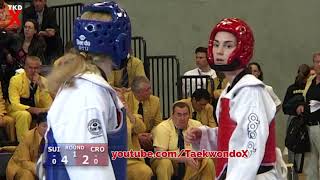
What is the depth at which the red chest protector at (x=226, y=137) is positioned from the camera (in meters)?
4.64

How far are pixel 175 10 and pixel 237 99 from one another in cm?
982

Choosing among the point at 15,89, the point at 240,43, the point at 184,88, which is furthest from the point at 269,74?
the point at 240,43

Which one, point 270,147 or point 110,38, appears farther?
point 270,147

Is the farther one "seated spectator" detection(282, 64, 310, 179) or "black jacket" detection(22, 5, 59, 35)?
"black jacket" detection(22, 5, 59, 35)

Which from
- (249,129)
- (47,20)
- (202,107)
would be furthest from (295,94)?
(249,129)

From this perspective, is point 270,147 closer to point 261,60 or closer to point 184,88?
point 184,88

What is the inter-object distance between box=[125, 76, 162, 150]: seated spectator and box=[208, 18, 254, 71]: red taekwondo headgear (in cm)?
573

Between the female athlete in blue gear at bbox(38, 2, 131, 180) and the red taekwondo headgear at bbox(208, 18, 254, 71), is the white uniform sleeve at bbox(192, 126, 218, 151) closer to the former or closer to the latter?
the red taekwondo headgear at bbox(208, 18, 254, 71)

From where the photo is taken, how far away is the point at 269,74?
14.7m

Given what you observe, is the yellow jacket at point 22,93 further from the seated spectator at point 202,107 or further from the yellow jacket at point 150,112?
the seated spectator at point 202,107

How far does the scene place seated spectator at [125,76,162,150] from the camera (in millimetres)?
10898

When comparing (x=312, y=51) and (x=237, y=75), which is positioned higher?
(x=237, y=75)

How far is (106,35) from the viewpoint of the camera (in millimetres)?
4211

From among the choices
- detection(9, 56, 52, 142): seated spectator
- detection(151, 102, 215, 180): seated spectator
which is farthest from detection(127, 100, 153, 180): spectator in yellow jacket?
detection(9, 56, 52, 142): seated spectator
